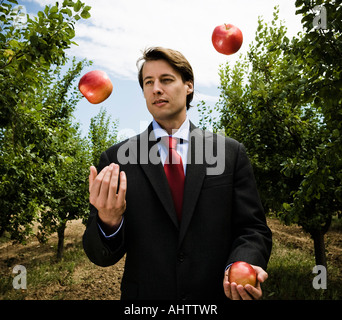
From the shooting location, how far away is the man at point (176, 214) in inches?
62.8

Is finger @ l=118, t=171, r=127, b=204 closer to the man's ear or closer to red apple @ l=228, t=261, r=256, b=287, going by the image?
red apple @ l=228, t=261, r=256, b=287

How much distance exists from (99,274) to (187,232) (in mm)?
9556

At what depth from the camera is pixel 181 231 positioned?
1.60 m

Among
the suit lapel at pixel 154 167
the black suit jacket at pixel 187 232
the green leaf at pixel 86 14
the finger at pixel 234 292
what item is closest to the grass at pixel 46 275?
the green leaf at pixel 86 14

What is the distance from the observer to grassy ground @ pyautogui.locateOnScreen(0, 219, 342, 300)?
25.2 feet

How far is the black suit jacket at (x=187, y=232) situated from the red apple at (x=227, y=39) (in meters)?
1.76

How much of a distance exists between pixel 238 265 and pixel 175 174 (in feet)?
1.92

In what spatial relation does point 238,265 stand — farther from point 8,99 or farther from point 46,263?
point 46,263

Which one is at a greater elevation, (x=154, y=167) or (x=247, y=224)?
(x=154, y=167)

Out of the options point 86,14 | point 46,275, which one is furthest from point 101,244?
point 46,275

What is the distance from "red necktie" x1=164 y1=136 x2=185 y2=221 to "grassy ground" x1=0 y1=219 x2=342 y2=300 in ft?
21.9

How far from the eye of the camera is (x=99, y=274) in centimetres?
1020

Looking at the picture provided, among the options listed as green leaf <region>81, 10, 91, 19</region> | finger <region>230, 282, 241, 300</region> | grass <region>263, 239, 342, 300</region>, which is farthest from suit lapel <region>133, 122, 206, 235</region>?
grass <region>263, 239, 342, 300</region>

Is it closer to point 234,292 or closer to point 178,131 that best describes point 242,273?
point 234,292
